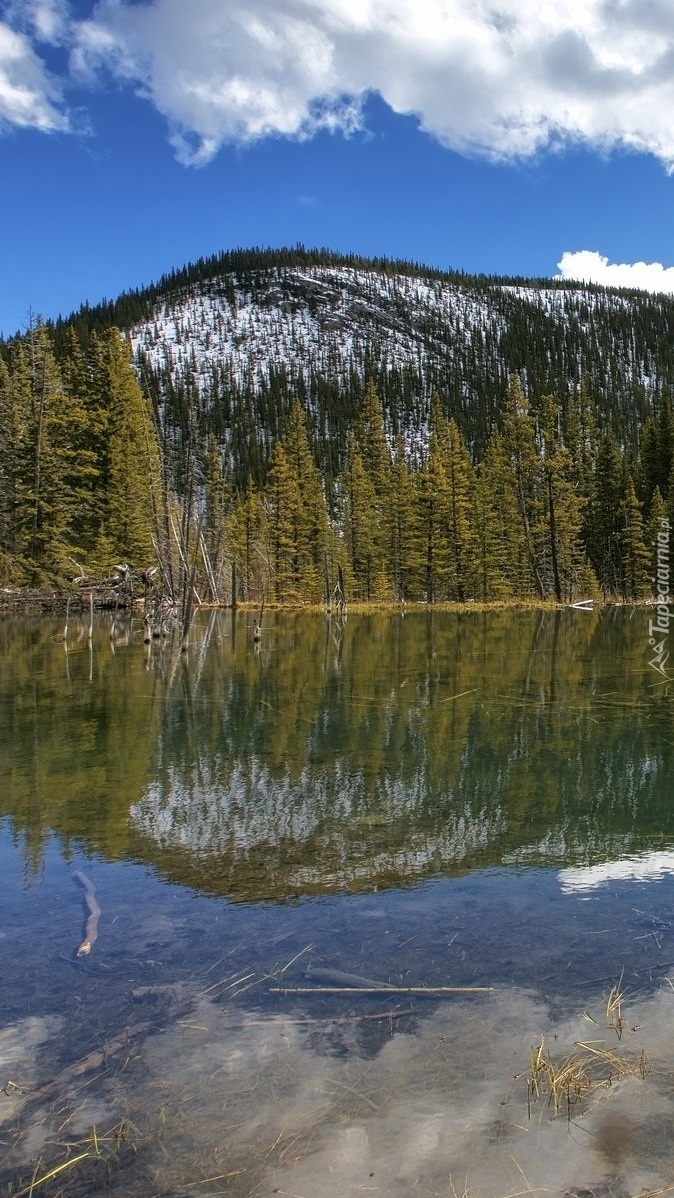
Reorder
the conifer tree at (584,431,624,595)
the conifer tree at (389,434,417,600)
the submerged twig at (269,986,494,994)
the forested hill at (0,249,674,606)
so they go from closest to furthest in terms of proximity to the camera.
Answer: the submerged twig at (269,986,494,994), the forested hill at (0,249,674,606), the conifer tree at (389,434,417,600), the conifer tree at (584,431,624,595)

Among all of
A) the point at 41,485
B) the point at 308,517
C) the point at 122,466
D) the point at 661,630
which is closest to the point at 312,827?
the point at 661,630

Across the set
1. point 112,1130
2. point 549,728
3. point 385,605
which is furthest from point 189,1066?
point 385,605

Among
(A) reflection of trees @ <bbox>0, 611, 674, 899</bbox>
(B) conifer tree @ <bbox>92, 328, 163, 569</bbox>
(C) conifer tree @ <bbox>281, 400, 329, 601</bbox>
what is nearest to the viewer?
(A) reflection of trees @ <bbox>0, 611, 674, 899</bbox>

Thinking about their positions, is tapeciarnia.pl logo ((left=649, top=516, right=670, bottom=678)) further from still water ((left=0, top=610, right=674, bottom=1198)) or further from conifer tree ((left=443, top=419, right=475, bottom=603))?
conifer tree ((left=443, top=419, right=475, bottom=603))

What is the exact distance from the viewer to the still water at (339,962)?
2967 millimetres

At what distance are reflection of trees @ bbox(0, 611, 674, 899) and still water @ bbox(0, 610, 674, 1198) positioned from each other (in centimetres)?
6

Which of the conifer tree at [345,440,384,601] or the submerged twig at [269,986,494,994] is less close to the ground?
the conifer tree at [345,440,384,601]

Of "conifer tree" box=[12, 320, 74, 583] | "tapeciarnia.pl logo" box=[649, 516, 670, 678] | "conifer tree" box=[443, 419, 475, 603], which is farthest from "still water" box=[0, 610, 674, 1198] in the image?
"conifer tree" box=[443, 419, 475, 603]

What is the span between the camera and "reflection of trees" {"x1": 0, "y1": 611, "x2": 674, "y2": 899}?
6.58 m

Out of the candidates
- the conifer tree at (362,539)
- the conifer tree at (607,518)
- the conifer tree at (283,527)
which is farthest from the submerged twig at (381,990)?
the conifer tree at (607,518)

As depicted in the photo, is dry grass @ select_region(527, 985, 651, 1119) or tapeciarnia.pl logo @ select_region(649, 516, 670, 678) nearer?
dry grass @ select_region(527, 985, 651, 1119)

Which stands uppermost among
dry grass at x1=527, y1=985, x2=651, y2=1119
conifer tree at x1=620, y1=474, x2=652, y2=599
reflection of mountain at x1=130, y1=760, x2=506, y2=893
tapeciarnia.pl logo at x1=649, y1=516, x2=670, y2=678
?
conifer tree at x1=620, y1=474, x2=652, y2=599

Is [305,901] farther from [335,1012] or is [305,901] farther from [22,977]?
[22,977]

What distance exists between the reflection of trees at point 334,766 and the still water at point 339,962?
2.4 inches
